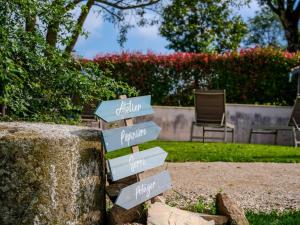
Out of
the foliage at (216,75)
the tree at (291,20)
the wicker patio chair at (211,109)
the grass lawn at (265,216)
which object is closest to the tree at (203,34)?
the tree at (291,20)

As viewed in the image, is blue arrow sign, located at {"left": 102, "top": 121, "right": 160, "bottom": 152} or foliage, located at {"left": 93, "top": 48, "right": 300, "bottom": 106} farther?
foliage, located at {"left": 93, "top": 48, "right": 300, "bottom": 106}

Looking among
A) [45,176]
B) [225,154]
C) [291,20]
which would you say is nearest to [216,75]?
[225,154]

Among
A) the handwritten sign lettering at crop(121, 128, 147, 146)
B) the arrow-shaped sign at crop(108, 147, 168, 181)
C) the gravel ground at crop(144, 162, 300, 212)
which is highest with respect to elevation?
the handwritten sign lettering at crop(121, 128, 147, 146)

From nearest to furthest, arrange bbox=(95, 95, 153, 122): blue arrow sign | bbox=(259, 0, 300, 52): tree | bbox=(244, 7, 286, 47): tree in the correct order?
bbox=(95, 95, 153, 122): blue arrow sign < bbox=(259, 0, 300, 52): tree < bbox=(244, 7, 286, 47): tree

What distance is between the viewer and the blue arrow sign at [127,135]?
192 inches

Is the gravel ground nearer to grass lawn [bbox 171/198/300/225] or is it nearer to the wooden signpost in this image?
grass lawn [bbox 171/198/300/225]

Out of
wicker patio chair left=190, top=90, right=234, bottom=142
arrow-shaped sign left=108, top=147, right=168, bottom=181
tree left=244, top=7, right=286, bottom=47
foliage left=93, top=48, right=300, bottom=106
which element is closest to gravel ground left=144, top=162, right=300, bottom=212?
arrow-shaped sign left=108, top=147, right=168, bottom=181

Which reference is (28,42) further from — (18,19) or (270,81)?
(270,81)

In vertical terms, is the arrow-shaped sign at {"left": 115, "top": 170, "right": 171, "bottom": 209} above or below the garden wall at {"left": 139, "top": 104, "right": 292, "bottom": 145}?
above

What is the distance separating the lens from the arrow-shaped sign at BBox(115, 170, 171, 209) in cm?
496

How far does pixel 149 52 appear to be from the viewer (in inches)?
795

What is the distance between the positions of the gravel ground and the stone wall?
2098 millimetres

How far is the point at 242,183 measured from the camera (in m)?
8.34

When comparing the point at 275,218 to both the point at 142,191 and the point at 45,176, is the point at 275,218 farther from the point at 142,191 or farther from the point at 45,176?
the point at 45,176
